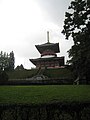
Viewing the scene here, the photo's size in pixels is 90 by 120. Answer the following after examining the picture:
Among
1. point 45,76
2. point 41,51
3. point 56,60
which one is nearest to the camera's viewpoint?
point 45,76

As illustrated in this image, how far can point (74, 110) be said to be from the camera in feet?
39.2

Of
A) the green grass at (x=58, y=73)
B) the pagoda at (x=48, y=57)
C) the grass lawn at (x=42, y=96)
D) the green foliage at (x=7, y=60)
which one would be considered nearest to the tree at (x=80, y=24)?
the grass lawn at (x=42, y=96)

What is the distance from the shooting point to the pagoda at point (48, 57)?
49500mm

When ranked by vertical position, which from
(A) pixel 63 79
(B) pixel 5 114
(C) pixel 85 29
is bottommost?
(B) pixel 5 114

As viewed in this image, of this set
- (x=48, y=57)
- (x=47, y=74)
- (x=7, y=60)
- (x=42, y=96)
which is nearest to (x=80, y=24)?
(x=42, y=96)

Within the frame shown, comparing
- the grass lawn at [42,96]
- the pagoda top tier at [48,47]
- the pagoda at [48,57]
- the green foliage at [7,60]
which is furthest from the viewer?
the green foliage at [7,60]

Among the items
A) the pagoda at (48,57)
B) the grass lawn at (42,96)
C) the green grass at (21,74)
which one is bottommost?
the grass lawn at (42,96)

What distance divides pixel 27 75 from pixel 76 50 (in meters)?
21.3

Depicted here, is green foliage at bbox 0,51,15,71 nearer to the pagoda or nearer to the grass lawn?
the pagoda

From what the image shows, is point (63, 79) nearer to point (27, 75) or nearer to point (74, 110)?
point (27, 75)

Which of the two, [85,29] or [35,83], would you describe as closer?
[85,29]

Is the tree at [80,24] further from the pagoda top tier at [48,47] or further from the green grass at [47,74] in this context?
the pagoda top tier at [48,47]

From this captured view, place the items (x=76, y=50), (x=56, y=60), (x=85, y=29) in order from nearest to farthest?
(x=85, y=29) → (x=76, y=50) → (x=56, y=60)

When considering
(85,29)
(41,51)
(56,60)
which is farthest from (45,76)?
(85,29)
